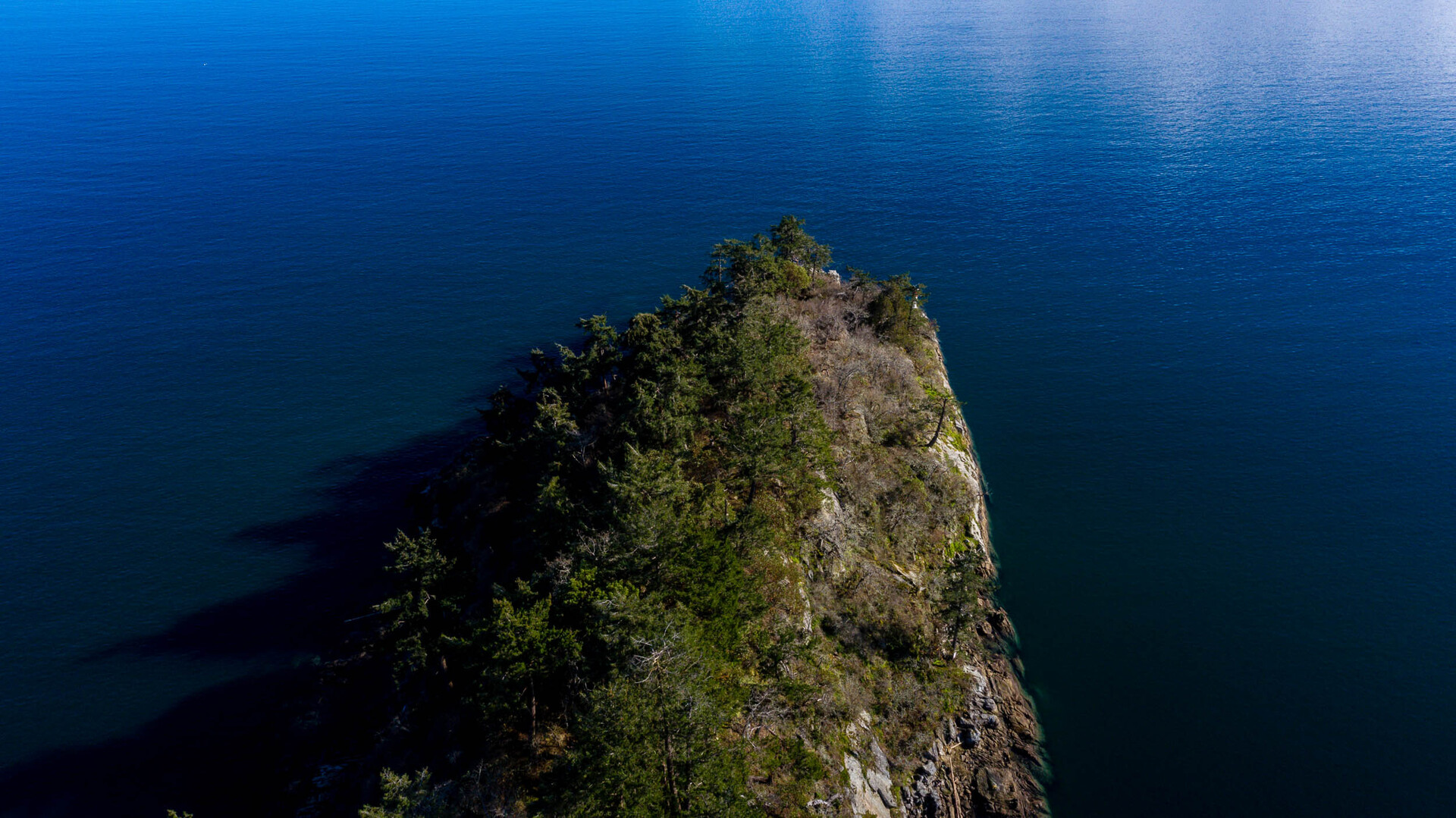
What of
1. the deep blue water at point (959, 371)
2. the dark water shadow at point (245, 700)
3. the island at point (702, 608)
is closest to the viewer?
the island at point (702, 608)

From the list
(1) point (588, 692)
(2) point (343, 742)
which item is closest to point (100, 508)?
(2) point (343, 742)

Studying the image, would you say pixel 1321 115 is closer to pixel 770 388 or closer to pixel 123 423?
pixel 770 388

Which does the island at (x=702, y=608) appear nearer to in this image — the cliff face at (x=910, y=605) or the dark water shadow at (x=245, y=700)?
the cliff face at (x=910, y=605)

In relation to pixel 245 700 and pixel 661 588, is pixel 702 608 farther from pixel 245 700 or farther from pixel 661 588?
pixel 245 700

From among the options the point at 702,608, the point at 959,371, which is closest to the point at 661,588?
the point at 702,608

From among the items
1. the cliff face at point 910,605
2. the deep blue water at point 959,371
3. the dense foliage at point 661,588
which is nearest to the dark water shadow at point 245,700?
the deep blue water at point 959,371

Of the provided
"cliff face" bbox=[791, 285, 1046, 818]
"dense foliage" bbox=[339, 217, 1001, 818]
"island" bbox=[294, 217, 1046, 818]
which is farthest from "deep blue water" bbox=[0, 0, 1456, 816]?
"dense foliage" bbox=[339, 217, 1001, 818]
